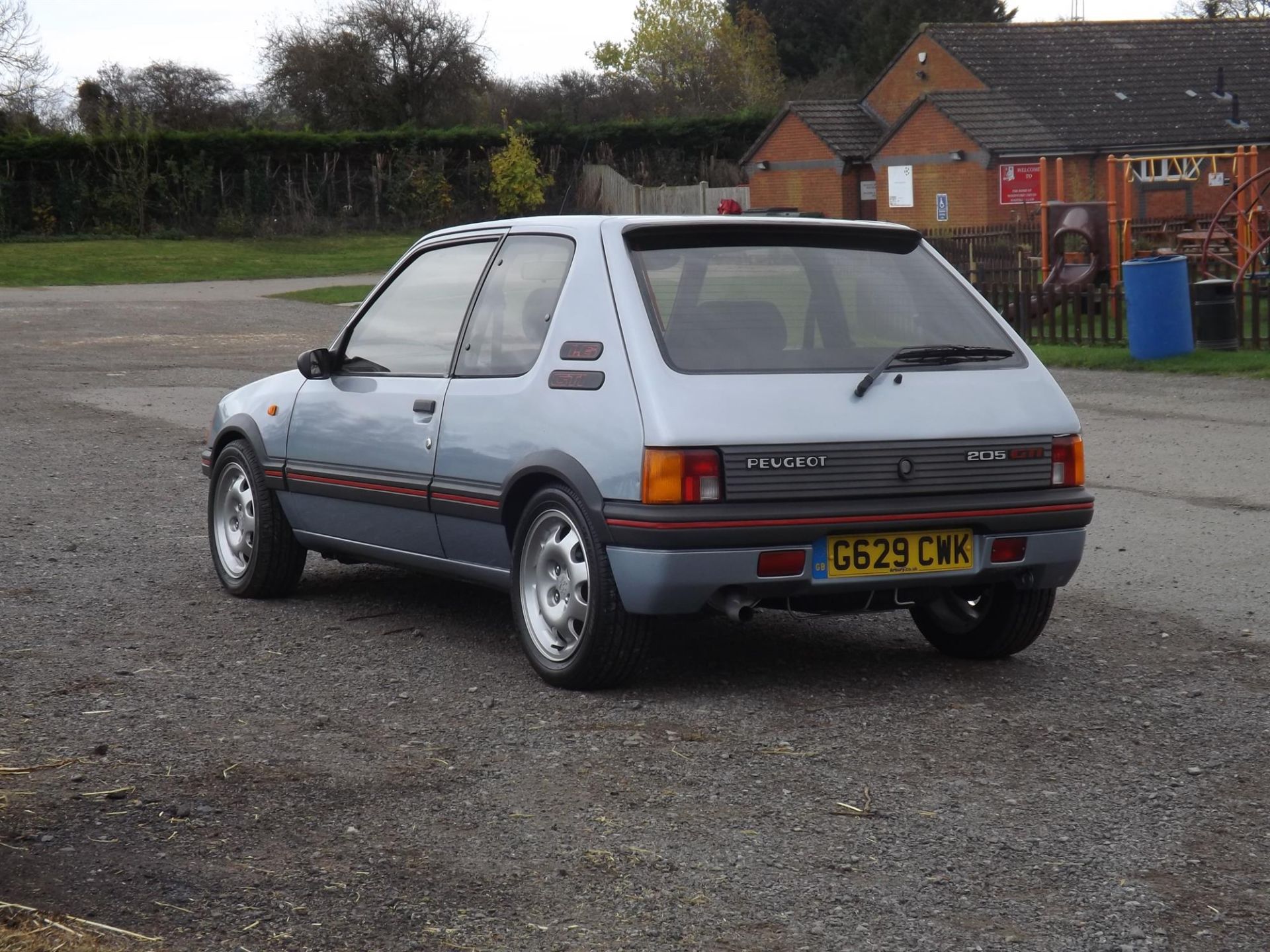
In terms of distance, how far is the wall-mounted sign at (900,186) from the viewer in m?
45.1

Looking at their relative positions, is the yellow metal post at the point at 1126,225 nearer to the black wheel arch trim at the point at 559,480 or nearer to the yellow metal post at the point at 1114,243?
the yellow metal post at the point at 1114,243

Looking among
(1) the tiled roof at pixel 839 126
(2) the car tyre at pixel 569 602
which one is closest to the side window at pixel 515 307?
(2) the car tyre at pixel 569 602

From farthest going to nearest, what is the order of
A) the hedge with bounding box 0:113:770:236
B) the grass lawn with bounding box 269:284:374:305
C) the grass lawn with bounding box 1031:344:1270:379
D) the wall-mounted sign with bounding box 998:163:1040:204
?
the hedge with bounding box 0:113:770:236
the wall-mounted sign with bounding box 998:163:1040:204
the grass lawn with bounding box 269:284:374:305
the grass lawn with bounding box 1031:344:1270:379

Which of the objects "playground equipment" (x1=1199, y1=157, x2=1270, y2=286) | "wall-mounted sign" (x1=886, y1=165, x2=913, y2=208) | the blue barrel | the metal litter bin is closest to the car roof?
the blue barrel

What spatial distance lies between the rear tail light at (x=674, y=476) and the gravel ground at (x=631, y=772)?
0.73 m

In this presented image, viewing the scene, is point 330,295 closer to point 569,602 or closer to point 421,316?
point 421,316

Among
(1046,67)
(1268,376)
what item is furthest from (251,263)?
(1268,376)

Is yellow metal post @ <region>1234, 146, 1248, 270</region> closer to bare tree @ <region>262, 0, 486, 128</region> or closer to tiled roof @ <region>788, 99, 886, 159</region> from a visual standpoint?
tiled roof @ <region>788, 99, 886, 159</region>

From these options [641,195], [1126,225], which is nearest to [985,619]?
[1126,225]

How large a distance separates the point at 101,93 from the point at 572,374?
64852mm

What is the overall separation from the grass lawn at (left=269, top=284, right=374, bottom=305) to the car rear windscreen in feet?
86.6

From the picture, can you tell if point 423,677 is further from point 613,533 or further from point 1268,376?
point 1268,376

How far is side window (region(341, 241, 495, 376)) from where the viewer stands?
6691 mm

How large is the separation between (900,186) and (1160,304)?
1086 inches
